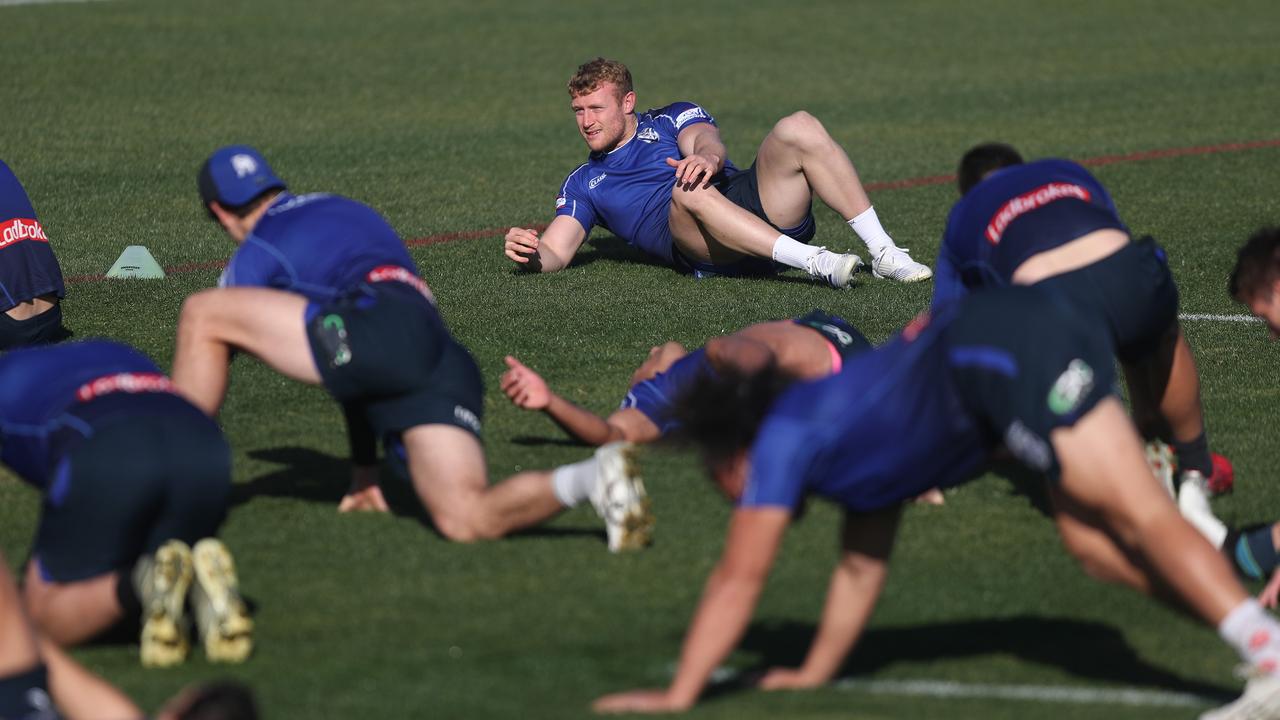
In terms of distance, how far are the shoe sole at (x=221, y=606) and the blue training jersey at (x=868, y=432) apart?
1792 millimetres

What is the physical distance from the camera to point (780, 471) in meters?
4.78

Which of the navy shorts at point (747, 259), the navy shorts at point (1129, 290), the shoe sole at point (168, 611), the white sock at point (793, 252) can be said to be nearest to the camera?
the shoe sole at point (168, 611)

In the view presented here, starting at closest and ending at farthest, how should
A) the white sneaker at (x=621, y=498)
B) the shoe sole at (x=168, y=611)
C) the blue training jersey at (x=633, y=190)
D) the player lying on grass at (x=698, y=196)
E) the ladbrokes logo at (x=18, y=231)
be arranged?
1. the shoe sole at (x=168, y=611)
2. the white sneaker at (x=621, y=498)
3. the ladbrokes logo at (x=18, y=231)
4. the player lying on grass at (x=698, y=196)
5. the blue training jersey at (x=633, y=190)

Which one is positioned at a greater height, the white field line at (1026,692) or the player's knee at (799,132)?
the player's knee at (799,132)

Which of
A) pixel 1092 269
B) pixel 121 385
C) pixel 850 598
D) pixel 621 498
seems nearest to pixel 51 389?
pixel 121 385

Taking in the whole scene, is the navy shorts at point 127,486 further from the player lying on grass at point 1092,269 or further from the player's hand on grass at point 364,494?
the player lying on grass at point 1092,269

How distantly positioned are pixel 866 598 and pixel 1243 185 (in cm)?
1065

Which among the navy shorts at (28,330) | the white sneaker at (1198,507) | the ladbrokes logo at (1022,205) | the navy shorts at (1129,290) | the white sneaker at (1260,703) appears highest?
the ladbrokes logo at (1022,205)

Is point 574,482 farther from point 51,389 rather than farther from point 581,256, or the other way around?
point 581,256

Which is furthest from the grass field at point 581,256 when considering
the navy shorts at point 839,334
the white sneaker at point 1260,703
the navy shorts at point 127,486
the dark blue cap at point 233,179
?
the dark blue cap at point 233,179

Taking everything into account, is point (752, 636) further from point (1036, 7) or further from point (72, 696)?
point (1036, 7)

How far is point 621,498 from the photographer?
6.67 m

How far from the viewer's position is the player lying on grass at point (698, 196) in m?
11.6

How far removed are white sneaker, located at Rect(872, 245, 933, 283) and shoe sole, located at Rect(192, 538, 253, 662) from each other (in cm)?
676
